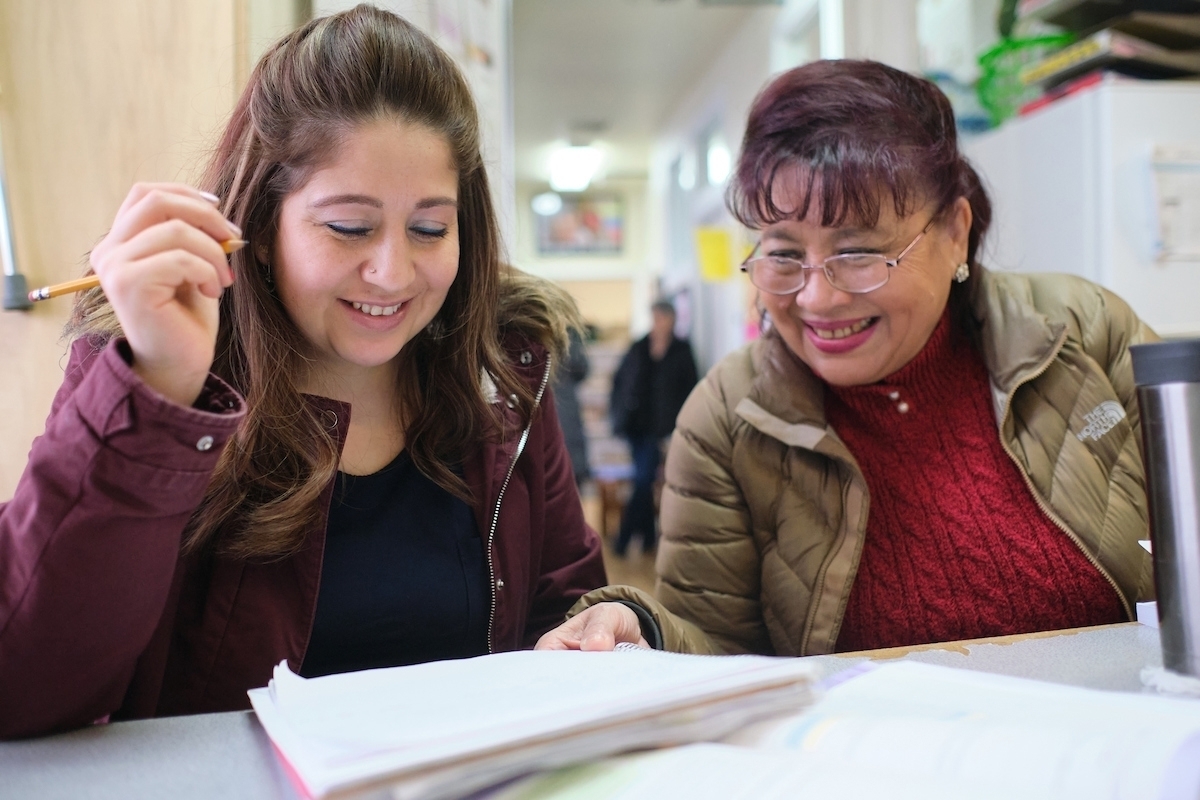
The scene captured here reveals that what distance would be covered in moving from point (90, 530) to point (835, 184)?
86cm

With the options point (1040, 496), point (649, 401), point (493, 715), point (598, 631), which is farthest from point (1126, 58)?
point (649, 401)

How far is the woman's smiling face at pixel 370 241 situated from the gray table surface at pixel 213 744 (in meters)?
0.43

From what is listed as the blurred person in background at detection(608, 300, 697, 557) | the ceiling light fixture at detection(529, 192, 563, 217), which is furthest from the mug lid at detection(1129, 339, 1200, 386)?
the ceiling light fixture at detection(529, 192, 563, 217)

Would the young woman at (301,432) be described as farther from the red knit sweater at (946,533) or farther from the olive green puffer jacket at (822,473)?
the red knit sweater at (946,533)

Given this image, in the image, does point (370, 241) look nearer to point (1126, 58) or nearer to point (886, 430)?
point (886, 430)

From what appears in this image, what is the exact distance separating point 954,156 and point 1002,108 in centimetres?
130

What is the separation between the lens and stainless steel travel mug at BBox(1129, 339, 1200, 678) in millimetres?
659

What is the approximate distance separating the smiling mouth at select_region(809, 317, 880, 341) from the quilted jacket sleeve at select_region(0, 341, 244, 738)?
0.73 metres

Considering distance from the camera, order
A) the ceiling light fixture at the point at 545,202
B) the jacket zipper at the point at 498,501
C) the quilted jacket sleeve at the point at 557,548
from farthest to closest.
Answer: the ceiling light fixture at the point at 545,202, the quilted jacket sleeve at the point at 557,548, the jacket zipper at the point at 498,501

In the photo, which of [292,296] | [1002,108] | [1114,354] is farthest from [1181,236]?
[292,296]

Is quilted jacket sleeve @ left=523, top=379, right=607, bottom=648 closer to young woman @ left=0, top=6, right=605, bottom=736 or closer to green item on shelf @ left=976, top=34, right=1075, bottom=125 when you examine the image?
young woman @ left=0, top=6, right=605, bottom=736

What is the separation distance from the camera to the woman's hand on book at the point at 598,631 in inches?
32.5

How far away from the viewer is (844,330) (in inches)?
45.9

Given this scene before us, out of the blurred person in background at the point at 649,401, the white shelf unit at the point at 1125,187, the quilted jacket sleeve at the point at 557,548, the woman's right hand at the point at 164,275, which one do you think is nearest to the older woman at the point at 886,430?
the quilted jacket sleeve at the point at 557,548
